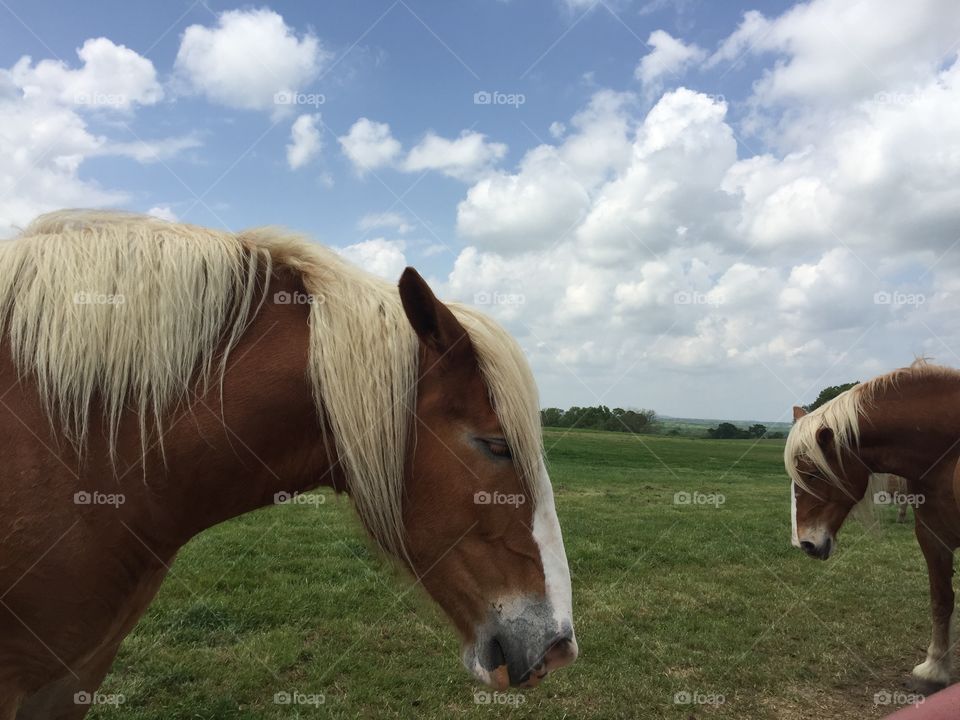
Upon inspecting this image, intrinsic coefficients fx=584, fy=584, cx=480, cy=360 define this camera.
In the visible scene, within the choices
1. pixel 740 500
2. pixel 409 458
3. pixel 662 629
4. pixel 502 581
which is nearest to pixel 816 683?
pixel 662 629

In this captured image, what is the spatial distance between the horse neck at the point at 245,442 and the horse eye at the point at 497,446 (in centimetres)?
53

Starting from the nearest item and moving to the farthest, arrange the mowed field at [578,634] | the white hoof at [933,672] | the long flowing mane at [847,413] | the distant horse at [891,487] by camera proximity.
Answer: the mowed field at [578,634] → the white hoof at [933,672] → the long flowing mane at [847,413] → the distant horse at [891,487]

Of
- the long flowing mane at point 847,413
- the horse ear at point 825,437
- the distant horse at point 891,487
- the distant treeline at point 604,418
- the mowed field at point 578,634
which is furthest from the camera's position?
the distant treeline at point 604,418

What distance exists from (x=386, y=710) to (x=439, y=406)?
3376 millimetres

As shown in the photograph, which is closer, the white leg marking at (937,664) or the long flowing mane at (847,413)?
the white leg marking at (937,664)

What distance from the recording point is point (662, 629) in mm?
6152

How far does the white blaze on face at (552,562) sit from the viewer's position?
190cm

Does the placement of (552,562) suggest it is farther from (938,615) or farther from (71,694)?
(938,615)

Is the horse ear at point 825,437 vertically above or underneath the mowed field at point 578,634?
above

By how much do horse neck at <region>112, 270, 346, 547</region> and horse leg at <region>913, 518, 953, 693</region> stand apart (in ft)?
19.7

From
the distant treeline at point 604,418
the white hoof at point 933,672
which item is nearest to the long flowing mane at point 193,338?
the white hoof at point 933,672

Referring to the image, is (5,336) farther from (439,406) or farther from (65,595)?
(439,406)

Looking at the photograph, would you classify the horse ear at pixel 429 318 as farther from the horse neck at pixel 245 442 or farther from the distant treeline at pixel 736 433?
the distant treeline at pixel 736 433

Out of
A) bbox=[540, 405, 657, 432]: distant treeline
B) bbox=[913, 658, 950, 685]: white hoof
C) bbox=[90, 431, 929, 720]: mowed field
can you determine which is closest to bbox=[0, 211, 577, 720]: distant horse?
bbox=[90, 431, 929, 720]: mowed field
